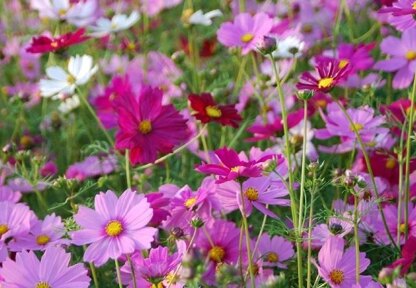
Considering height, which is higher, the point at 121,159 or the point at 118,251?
the point at 118,251

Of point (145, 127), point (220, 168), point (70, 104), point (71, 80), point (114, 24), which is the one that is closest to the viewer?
point (220, 168)

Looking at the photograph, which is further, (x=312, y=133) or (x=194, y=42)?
(x=194, y=42)

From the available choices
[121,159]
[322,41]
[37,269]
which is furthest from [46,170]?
[322,41]

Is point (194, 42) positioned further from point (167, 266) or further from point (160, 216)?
point (167, 266)

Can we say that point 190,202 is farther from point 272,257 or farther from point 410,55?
point 410,55

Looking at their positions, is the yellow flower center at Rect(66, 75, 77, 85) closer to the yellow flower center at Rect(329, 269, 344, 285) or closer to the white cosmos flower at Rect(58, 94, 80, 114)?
the white cosmos flower at Rect(58, 94, 80, 114)

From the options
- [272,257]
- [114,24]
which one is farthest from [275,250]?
[114,24]

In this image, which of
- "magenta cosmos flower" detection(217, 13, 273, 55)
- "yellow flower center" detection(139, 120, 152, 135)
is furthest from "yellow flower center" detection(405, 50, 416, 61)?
"yellow flower center" detection(139, 120, 152, 135)
